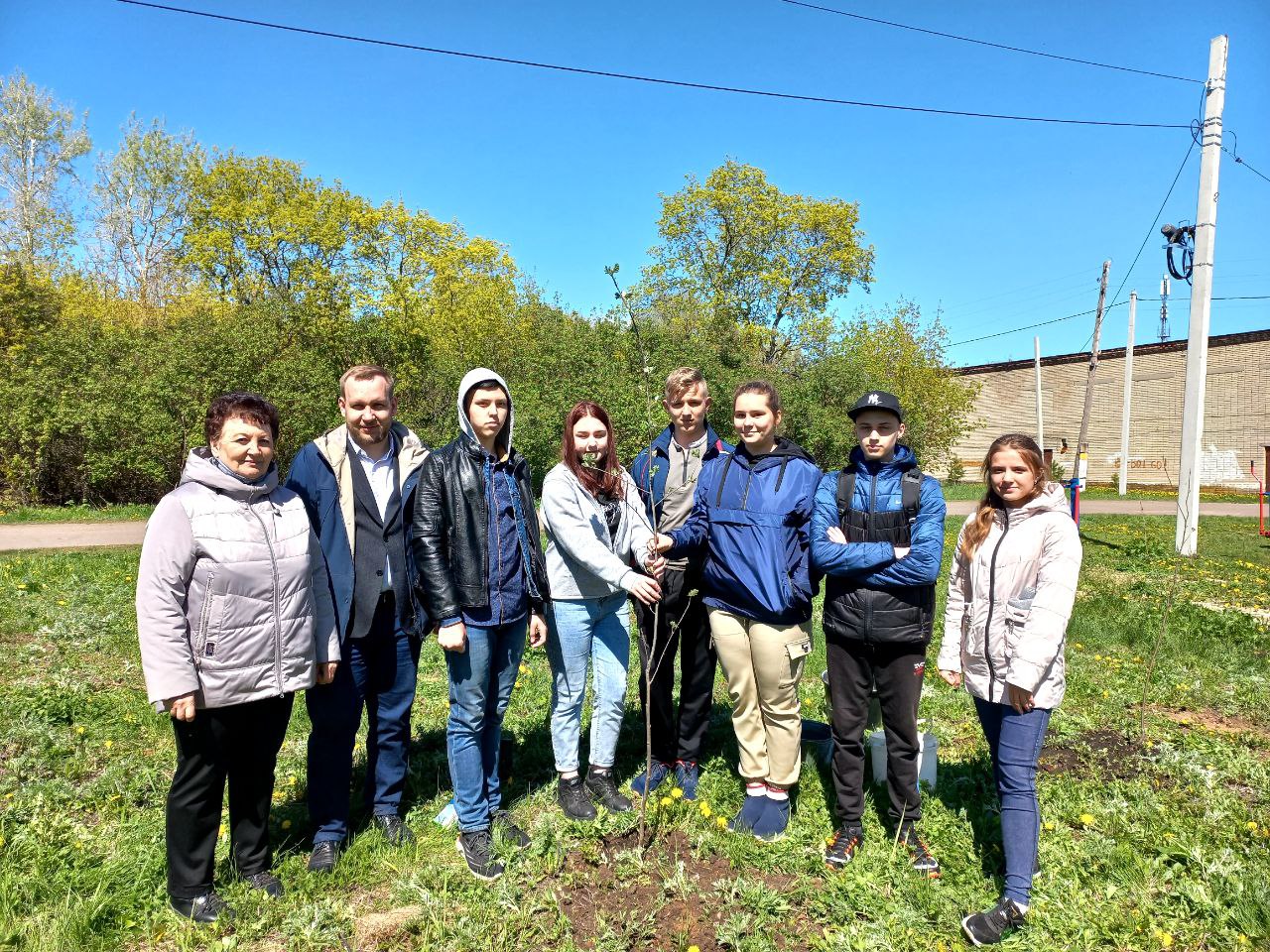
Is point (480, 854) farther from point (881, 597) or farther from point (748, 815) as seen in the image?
point (881, 597)

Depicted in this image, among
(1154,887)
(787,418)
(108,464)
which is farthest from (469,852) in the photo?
(787,418)

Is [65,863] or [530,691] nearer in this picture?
[65,863]

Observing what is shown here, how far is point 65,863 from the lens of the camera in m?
3.17

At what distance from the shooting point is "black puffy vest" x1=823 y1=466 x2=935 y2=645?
328 cm

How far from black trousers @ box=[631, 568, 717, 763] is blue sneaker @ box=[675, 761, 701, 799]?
0.04 metres

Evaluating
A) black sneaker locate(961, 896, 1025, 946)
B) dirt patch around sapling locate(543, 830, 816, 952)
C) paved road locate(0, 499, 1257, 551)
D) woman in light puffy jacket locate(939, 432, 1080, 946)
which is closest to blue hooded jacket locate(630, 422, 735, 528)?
woman in light puffy jacket locate(939, 432, 1080, 946)

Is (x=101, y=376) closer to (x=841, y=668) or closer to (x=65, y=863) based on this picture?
(x=65, y=863)

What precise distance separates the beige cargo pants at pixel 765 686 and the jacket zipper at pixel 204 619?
219cm

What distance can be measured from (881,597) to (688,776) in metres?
1.57

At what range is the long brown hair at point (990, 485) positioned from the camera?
3.07m

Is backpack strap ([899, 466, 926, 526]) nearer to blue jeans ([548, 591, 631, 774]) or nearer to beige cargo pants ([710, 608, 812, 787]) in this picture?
beige cargo pants ([710, 608, 812, 787])

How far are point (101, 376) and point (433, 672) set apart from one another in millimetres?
16016

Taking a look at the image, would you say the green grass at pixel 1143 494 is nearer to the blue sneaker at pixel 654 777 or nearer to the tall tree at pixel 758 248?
the tall tree at pixel 758 248

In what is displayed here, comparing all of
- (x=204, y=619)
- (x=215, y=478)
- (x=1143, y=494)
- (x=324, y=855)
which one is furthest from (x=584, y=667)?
(x=1143, y=494)
